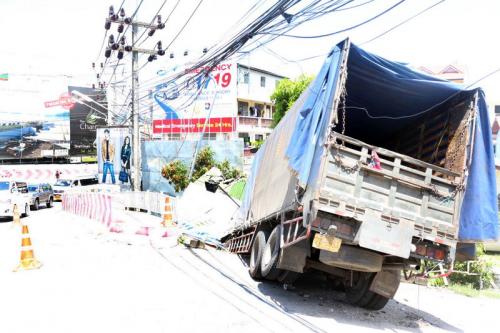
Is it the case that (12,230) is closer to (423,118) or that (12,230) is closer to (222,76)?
(423,118)

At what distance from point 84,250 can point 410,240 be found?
7.82m

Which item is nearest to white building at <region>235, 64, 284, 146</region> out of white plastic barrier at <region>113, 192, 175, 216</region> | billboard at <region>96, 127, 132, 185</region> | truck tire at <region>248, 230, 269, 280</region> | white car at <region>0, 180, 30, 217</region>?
billboard at <region>96, 127, 132, 185</region>

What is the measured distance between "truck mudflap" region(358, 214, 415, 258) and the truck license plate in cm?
33

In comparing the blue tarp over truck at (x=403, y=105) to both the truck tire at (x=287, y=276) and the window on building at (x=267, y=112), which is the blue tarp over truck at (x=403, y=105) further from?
the window on building at (x=267, y=112)

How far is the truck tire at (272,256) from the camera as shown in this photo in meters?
7.59

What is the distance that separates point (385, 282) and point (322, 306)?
1.19 meters

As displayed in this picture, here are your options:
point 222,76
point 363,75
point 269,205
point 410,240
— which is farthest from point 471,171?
point 222,76

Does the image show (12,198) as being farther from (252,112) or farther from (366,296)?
(252,112)

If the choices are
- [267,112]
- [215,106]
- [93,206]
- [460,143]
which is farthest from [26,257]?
[267,112]

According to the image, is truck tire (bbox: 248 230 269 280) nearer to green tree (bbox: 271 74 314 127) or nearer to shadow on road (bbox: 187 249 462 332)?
shadow on road (bbox: 187 249 462 332)

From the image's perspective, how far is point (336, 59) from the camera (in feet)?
21.1

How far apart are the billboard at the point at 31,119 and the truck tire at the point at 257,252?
168ft

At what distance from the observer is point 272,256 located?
25.6 feet

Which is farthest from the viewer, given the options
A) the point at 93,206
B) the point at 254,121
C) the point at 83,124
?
the point at 83,124
